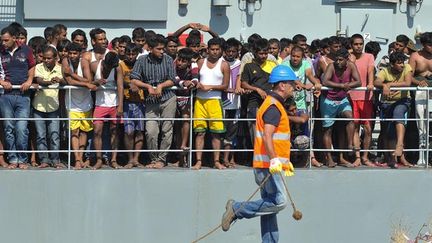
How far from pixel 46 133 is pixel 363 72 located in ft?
13.2

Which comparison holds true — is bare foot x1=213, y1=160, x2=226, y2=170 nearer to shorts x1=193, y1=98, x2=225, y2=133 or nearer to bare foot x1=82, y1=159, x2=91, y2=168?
shorts x1=193, y1=98, x2=225, y2=133

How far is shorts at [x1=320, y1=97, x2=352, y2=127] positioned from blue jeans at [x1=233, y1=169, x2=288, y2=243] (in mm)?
2245

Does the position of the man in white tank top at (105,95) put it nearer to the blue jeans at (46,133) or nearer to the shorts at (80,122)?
the shorts at (80,122)

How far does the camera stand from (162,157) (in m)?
14.3

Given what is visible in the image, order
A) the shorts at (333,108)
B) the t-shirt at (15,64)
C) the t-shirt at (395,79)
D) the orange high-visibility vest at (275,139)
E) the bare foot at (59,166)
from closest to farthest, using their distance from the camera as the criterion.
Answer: the orange high-visibility vest at (275,139)
the t-shirt at (15,64)
the bare foot at (59,166)
the shorts at (333,108)
the t-shirt at (395,79)

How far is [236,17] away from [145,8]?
145 cm

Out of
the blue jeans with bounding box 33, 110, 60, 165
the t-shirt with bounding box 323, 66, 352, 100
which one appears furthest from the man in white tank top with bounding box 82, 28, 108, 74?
the t-shirt with bounding box 323, 66, 352, 100

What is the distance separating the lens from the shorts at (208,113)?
1409cm

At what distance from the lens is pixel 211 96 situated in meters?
14.1

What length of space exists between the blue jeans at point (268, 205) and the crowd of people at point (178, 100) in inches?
68.8

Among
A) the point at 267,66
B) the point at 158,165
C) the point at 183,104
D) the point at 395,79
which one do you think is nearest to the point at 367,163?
the point at 395,79

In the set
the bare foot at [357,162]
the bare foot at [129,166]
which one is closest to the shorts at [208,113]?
the bare foot at [129,166]

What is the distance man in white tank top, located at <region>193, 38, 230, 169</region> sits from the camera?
14.0m

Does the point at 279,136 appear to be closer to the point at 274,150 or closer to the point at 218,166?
the point at 274,150
